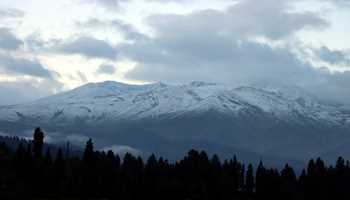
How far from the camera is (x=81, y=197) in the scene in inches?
7835

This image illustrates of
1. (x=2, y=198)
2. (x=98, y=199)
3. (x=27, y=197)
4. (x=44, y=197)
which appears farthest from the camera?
(x=98, y=199)

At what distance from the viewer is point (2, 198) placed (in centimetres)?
Answer: 15900

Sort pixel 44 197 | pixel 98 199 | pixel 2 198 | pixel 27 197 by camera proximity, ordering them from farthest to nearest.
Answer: pixel 98 199
pixel 44 197
pixel 27 197
pixel 2 198

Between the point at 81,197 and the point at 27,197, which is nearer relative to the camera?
the point at 27,197

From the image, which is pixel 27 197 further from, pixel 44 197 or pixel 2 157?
pixel 2 157

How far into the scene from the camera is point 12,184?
179750 millimetres

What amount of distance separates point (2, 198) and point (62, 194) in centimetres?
4015

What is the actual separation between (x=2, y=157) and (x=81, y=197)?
24.7 metres

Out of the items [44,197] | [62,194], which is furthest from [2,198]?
[62,194]

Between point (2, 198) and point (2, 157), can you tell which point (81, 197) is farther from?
point (2, 198)

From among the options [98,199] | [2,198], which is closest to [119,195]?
[98,199]

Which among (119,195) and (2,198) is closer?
(2,198)

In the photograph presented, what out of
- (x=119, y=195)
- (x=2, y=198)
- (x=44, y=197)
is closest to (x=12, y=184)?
(x=44, y=197)

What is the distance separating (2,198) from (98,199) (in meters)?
42.4
